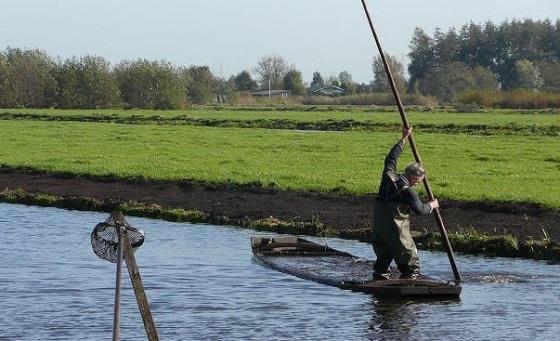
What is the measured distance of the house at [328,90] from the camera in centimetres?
18550

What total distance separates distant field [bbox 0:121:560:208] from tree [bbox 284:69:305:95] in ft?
410

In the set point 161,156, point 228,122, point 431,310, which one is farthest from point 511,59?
point 431,310

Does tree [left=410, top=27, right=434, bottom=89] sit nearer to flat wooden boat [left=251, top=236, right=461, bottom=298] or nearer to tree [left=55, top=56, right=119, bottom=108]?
tree [left=55, top=56, right=119, bottom=108]

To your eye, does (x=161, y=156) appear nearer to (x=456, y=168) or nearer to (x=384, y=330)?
(x=456, y=168)

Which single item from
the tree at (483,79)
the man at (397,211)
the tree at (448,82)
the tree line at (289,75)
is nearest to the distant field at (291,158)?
the man at (397,211)

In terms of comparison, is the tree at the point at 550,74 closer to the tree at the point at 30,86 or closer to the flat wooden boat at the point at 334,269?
the tree at the point at 30,86

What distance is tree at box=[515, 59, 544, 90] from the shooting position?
15575 centimetres

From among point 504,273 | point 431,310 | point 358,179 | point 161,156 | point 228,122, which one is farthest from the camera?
point 228,122

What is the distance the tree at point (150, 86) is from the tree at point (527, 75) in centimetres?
6032

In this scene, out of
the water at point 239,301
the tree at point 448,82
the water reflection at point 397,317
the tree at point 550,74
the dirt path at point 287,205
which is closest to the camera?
the water reflection at point 397,317

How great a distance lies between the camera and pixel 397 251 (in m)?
17.5

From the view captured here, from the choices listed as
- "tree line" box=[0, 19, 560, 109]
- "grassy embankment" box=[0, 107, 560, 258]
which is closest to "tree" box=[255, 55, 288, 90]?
"tree line" box=[0, 19, 560, 109]

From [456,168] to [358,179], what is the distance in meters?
5.32

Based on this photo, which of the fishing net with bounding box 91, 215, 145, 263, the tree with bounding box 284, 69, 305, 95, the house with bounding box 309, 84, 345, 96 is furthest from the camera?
the tree with bounding box 284, 69, 305, 95
